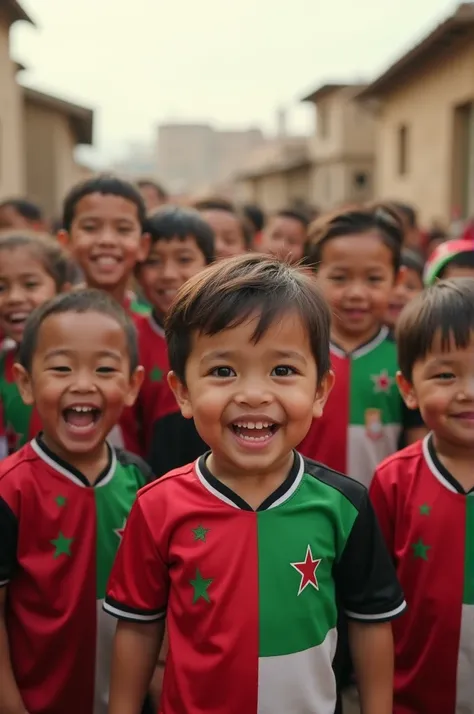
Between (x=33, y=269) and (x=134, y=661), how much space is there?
1.69m

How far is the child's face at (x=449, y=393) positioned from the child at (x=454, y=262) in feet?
3.96

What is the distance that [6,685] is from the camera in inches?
71.6

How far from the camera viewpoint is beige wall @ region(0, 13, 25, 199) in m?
11.8

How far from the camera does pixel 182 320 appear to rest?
62.2 inches

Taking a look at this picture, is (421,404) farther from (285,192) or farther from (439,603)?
(285,192)

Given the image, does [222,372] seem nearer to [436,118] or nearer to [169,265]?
[169,265]

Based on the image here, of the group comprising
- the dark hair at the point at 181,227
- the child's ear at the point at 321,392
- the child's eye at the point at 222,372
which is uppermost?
the dark hair at the point at 181,227

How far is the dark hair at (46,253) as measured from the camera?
2.93m

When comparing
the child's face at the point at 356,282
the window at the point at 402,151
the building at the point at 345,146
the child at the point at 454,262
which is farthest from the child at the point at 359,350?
the building at the point at 345,146

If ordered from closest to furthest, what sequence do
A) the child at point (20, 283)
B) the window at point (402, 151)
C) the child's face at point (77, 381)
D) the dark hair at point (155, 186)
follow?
the child's face at point (77, 381) → the child at point (20, 283) → the dark hair at point (155, 186) → the window at point (402, 151)

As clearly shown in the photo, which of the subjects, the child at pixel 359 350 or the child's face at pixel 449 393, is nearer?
the child's face at pixel 449 393

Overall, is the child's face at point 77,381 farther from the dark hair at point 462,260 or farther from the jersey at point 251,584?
the dark hair at point 462,260

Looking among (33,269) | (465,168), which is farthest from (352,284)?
(465,168)

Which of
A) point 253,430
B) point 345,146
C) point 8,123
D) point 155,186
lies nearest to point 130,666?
point 253,430
